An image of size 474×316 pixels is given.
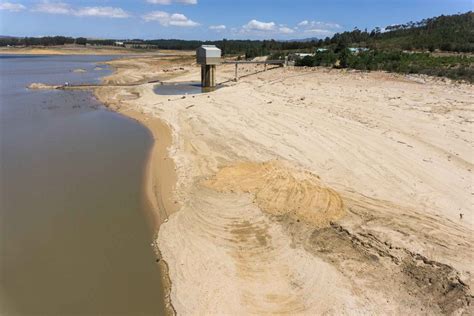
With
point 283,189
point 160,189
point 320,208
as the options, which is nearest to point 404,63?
point 283,189

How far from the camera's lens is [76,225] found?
32.8 ft

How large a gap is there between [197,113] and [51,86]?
23.2 metres

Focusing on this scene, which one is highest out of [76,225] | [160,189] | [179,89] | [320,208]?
[179,89]

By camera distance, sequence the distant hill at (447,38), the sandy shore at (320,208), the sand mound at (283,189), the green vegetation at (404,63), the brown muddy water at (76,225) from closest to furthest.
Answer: the sandy shore at (320,208) < the brown muddy water at (76,225) < the sand mound at (283,189) < the green vegetation at (404,63) < the distant hill at (447,38)

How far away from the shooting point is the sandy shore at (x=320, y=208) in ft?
22.7

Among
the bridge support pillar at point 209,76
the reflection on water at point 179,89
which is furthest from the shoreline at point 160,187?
the bridge support pillar at point 209,76

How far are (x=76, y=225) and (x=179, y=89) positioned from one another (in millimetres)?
Result: 24430

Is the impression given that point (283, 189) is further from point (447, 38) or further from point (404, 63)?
point (447, 38)

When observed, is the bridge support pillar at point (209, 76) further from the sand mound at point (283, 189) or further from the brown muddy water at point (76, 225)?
the sand mound at point (283, 189)

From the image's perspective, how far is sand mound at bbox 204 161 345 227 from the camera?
9.46 meters

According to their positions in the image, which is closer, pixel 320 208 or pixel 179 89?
pixel 320 208

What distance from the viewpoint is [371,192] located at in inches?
404

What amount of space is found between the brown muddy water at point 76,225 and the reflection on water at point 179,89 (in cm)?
1202

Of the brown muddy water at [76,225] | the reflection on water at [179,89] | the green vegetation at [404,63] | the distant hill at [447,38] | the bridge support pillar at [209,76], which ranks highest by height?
the distant hill at [447,38]
